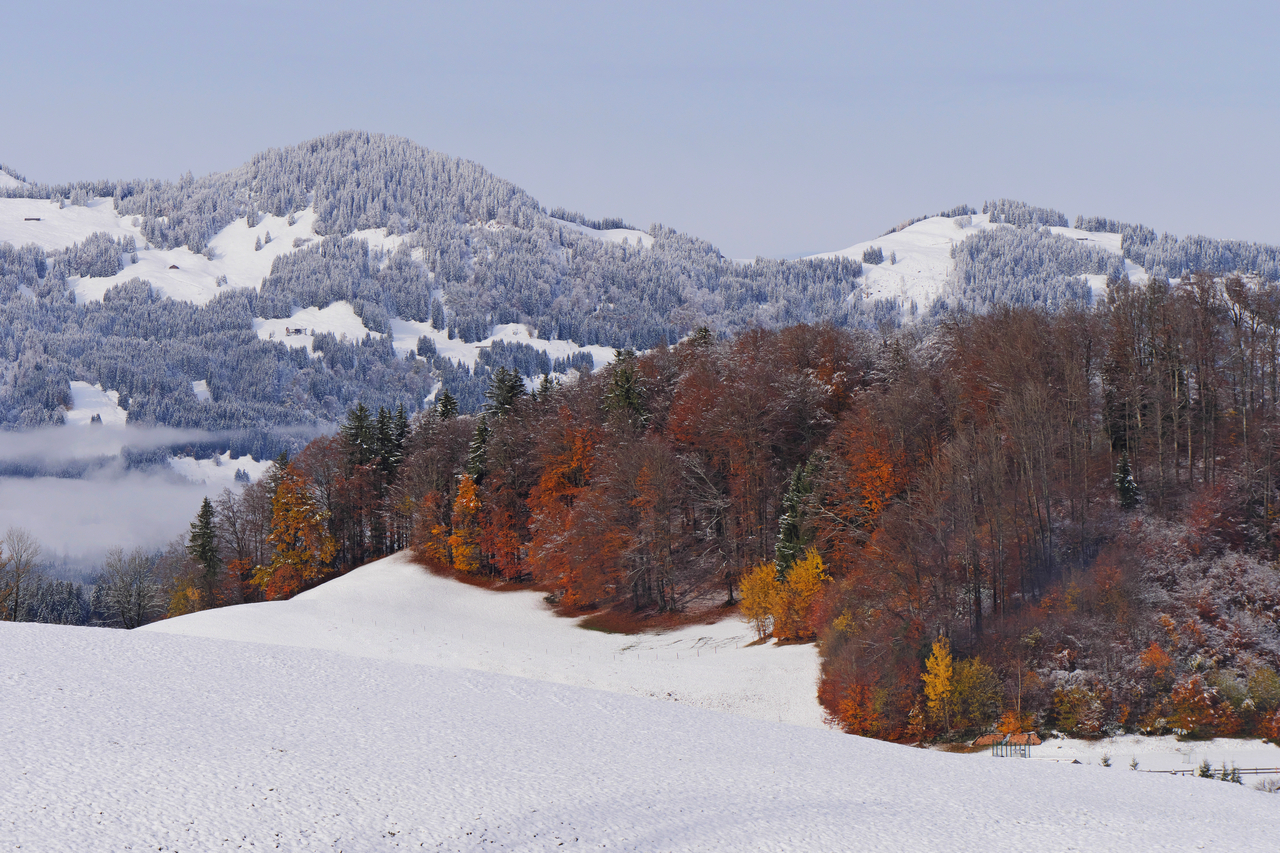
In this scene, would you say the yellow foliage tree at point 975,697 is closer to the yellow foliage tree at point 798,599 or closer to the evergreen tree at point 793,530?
the yellow foliage tree at point 798,599

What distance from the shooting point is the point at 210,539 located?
74.1m

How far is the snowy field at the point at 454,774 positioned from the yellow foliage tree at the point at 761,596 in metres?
20.0

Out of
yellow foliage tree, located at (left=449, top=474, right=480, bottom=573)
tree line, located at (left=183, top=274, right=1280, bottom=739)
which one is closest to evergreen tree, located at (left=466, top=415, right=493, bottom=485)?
tree line, located at (left=183, top=274, right=1280, bottom=739)

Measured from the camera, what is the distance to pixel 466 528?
67.9 m

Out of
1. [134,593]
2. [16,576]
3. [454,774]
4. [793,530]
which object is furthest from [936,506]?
[134,593]

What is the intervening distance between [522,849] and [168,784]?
6639 millimetres

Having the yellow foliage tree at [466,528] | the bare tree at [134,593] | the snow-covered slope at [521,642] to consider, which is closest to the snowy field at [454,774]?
the snow-covered slope at [521,642]

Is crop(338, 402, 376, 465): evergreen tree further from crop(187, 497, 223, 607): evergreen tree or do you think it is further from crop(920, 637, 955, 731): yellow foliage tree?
crop(920, 637, 955, 731): yellow foliage tree

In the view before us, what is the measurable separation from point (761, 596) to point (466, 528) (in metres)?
28.3

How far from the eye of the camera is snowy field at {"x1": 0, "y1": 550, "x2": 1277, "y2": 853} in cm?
1465

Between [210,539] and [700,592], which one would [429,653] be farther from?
[210,539]

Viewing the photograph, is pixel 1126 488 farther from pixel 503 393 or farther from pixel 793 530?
pixel 503 393

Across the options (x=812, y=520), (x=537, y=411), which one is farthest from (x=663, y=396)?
(x=812, y=520)

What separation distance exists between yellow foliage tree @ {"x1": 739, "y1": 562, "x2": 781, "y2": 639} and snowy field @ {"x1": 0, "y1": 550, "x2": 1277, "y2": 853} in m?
20.0
